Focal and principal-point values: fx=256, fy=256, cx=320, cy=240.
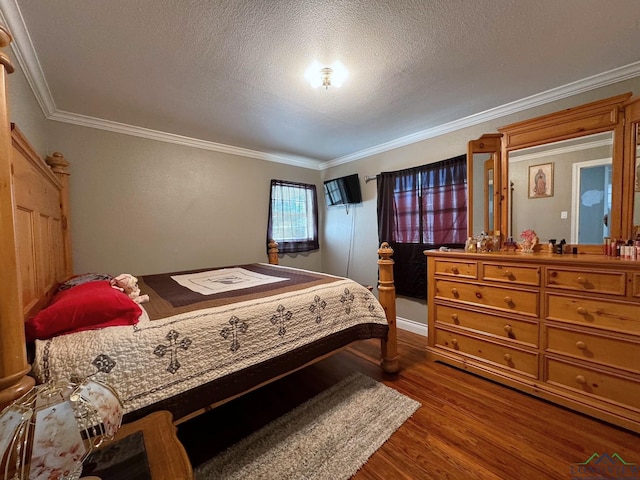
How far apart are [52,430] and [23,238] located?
41.8 inches

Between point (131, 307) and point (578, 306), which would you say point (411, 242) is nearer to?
point (578, 306)

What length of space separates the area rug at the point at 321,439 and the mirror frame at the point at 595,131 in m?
1.95

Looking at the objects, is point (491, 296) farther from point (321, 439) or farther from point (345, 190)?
point (345, 190)

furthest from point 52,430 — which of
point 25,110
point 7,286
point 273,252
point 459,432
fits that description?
point 273,252

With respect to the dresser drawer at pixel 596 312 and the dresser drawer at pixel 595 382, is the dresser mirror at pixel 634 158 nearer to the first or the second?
the dresser drawer at pixel 596 312

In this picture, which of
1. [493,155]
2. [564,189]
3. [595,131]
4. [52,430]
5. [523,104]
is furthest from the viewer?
[493,155]

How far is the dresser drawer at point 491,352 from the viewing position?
1.88m

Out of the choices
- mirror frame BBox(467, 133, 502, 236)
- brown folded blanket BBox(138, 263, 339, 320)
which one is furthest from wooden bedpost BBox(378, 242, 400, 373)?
mirror frame BBox(467, 133, 502, 236)

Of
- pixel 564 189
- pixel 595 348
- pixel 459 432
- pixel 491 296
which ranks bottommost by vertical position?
pixel 459 432

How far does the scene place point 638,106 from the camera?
172cm

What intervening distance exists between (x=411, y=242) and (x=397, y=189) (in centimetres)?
70

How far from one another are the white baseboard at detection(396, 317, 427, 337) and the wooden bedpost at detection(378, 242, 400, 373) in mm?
986

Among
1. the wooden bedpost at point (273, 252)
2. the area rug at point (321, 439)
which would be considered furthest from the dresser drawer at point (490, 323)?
the wooden bedpost at point (273, 252)

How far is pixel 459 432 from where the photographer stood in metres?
1.56
